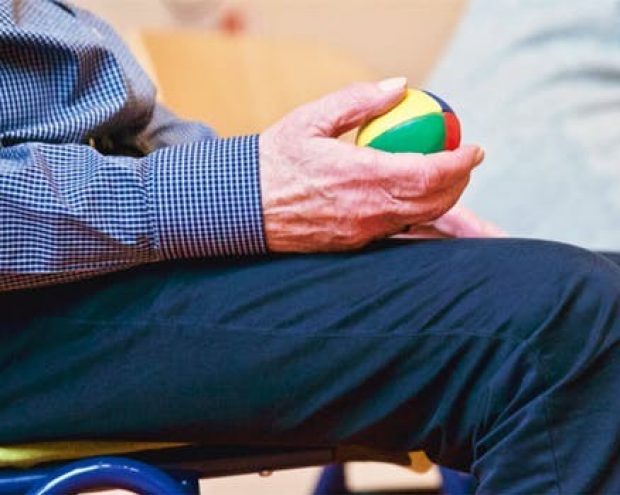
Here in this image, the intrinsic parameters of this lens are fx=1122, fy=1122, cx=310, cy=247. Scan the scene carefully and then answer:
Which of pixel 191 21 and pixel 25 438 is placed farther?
pixel 191 21

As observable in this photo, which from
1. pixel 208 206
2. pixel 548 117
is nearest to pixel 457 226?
pixel 208 206

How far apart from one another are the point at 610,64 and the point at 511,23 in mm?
168

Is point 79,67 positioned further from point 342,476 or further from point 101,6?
point 101,6

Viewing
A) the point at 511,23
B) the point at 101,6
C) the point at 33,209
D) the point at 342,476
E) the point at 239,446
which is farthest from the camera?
the point at 101,6

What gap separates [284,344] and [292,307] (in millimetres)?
26

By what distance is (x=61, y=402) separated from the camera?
2.59ft

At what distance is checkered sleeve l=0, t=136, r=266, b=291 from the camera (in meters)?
0.74

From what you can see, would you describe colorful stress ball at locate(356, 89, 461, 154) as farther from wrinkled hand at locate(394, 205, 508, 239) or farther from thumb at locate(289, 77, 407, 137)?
wrinkled hand at locate(394, 205, 508, 239)

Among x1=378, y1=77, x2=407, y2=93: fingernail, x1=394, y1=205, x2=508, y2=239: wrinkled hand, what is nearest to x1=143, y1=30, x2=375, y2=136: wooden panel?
x1=394, y1=205, x2=508, y2=239: wrinkled hand

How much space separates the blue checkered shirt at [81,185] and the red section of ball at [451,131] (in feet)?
0.45

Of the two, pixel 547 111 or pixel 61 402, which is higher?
pixel 547 111

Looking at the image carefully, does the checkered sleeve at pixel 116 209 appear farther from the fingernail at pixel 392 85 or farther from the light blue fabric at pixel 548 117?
the light blue fabric at pixel 548 117

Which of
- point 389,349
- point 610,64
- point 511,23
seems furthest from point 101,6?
point 389,349

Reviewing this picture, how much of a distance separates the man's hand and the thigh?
0.02 meters
